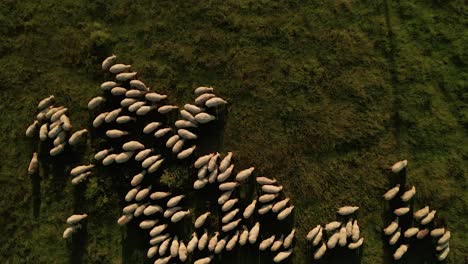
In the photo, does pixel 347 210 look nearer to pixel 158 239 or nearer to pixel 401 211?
pixel 401 211

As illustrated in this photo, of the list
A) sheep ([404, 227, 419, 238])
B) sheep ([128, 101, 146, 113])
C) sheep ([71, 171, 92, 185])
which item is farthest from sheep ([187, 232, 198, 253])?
sheep ([404, 227, 419, 238])

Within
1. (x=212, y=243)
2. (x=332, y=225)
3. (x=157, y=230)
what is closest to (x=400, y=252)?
(x=332, y=225)

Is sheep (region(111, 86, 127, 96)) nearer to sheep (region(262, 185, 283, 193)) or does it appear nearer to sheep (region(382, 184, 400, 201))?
sheep (region(262, 185, 283, 193))

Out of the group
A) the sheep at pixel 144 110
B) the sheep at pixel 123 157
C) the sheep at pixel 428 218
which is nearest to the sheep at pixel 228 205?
the sheep at pixel 123 157

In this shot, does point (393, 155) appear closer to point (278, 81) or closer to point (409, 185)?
point (409, 185)

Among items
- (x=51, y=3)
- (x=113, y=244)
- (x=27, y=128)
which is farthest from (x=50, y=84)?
(x=113, y=244)
